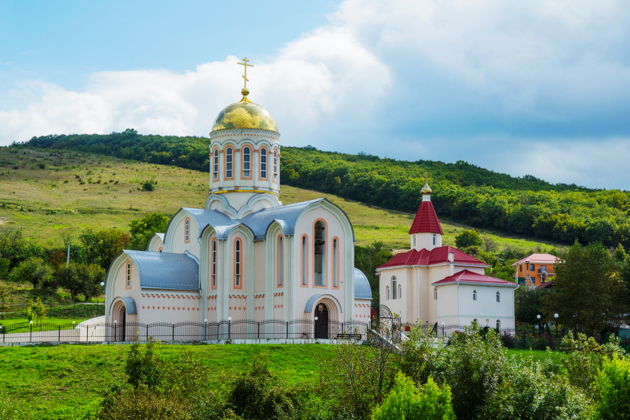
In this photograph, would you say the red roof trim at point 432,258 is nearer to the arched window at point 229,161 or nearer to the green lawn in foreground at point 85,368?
the arched window at point 229,161

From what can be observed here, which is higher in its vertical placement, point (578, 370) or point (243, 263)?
point (243, 263)

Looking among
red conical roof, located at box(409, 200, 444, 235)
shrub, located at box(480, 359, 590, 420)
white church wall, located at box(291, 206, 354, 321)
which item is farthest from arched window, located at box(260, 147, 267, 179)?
shrub, located at box(480, 359, 590, 420)

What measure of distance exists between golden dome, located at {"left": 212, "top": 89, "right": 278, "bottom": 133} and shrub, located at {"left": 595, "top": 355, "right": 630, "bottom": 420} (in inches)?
959

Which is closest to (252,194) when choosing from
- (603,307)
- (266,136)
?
(266,136)

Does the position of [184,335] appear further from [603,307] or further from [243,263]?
A: [603,307]

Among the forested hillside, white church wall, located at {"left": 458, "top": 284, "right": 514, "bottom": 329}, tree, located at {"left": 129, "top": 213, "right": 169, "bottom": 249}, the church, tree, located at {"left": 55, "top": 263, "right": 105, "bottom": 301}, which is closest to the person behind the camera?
the church

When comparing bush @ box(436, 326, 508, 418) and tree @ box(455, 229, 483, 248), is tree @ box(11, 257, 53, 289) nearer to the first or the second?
tree @ box(455, 229, 483, 248)

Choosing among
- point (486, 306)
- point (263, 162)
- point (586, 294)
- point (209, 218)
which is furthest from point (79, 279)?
point (586, 294)

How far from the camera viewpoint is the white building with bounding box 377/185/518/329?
43375 millimetres

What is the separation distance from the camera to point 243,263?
1448 inches

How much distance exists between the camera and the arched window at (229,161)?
40750 millimetres

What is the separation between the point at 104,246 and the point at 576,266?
124 ft

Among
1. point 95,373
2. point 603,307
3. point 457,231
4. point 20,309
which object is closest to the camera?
point 95,373

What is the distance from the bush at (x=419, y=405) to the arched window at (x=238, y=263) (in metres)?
18.7
